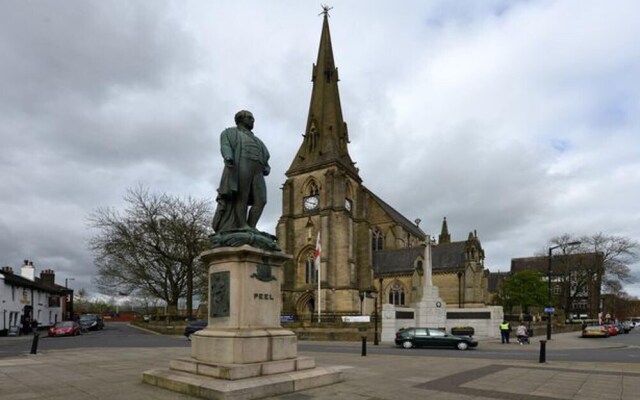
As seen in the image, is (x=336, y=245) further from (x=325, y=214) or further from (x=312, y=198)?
(x=312, y=198)

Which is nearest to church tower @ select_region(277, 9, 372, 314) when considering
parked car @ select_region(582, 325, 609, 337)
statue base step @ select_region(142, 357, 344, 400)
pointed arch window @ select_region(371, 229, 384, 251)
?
pointed arch window @ select_region(371, 229, 384, 251)

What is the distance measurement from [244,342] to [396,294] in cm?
5088

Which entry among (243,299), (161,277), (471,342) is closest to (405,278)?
(161,277)

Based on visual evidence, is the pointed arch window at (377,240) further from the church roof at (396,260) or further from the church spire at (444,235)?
the church spire at (444,235)

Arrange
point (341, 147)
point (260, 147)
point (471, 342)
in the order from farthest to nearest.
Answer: point (341, 147) < point (471, 342) < point (260, 147)

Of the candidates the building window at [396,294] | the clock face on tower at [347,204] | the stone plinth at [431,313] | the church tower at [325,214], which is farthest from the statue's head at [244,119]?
the building window at [396,294]

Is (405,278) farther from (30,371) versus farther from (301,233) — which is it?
(30,371)

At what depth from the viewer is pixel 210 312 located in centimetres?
1008

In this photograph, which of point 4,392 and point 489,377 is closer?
point 4,392

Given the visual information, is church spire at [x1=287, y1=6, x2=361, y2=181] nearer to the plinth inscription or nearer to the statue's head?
the statue's head

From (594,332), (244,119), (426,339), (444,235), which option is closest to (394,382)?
(244,119)

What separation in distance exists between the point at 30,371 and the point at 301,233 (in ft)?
A: 152

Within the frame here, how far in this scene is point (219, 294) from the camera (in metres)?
9.81

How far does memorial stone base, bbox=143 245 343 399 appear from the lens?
8.66m
